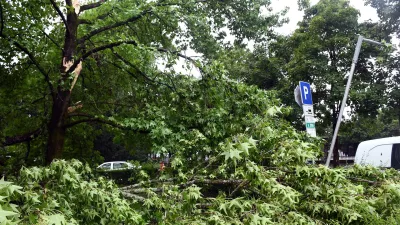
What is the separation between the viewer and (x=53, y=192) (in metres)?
2.42

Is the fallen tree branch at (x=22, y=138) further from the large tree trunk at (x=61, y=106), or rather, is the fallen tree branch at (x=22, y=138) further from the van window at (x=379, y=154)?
the van window at (x=379, y=154)

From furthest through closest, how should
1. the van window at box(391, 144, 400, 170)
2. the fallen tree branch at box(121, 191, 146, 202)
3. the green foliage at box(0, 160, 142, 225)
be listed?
1. the van window at box(391, 144, 400, 170)
2. the fallen tree branch at box(121, 191, 146, 202)
3. the green foliage at box(0, 160, 142, 225)

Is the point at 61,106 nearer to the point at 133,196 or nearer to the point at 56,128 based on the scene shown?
the point at 56,128

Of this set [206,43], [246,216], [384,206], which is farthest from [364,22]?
[246,216]

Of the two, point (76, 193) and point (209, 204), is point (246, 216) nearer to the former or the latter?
point (209, 204)

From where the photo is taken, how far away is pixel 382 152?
29.5 ft

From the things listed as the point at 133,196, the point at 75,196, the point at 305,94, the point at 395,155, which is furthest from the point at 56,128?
the point at 395,155

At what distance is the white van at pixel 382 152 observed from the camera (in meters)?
8.59

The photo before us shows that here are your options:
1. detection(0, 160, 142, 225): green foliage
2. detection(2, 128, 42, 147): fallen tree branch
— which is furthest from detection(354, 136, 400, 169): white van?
detection(0, 160, 142, 225): green foliage

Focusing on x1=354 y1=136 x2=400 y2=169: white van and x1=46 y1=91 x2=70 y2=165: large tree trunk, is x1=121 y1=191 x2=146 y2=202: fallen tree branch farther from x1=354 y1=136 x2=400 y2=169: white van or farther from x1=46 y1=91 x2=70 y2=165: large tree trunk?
x1=354 y1=136 x2=400 y2=169: white van

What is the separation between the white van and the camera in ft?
28.2

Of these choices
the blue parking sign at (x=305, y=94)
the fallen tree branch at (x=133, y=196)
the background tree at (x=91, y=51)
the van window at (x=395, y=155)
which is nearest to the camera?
the fallen tree branch at (x=133, y=196)

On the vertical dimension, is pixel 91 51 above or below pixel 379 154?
above

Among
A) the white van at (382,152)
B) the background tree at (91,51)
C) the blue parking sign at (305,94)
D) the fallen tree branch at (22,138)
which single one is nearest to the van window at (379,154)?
the white van at (382,152)
